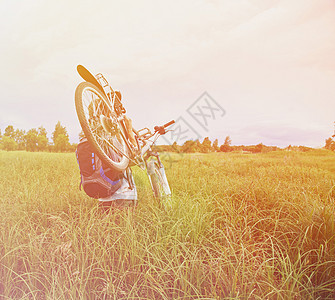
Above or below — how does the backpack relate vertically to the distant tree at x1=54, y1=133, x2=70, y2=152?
below

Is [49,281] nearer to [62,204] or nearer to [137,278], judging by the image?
[137,278]

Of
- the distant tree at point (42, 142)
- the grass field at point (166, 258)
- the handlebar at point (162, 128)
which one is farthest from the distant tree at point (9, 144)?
the grass field at point (166, 258)

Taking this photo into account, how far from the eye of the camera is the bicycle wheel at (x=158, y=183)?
94.4 inches

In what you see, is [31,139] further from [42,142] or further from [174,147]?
[174,147]

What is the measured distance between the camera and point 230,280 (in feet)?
4.51

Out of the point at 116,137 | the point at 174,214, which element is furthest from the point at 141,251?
the point at 116,137

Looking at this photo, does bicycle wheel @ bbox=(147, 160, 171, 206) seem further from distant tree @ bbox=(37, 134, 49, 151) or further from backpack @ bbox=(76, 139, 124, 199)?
distant tree @ bbox=(37, 134, 49, 151)

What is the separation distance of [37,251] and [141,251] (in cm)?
75

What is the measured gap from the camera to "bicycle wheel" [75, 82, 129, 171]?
1.59m

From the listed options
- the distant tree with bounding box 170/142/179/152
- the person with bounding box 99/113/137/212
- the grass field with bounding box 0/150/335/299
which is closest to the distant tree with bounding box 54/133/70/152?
the distant tree with bounding box 170/142/179/152

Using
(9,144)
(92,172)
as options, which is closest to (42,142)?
(9,144)

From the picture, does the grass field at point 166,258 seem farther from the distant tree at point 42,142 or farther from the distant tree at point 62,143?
the distant tree at point 42,142

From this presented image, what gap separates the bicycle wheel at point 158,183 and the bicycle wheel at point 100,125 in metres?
0.58

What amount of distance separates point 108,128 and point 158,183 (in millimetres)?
1050
